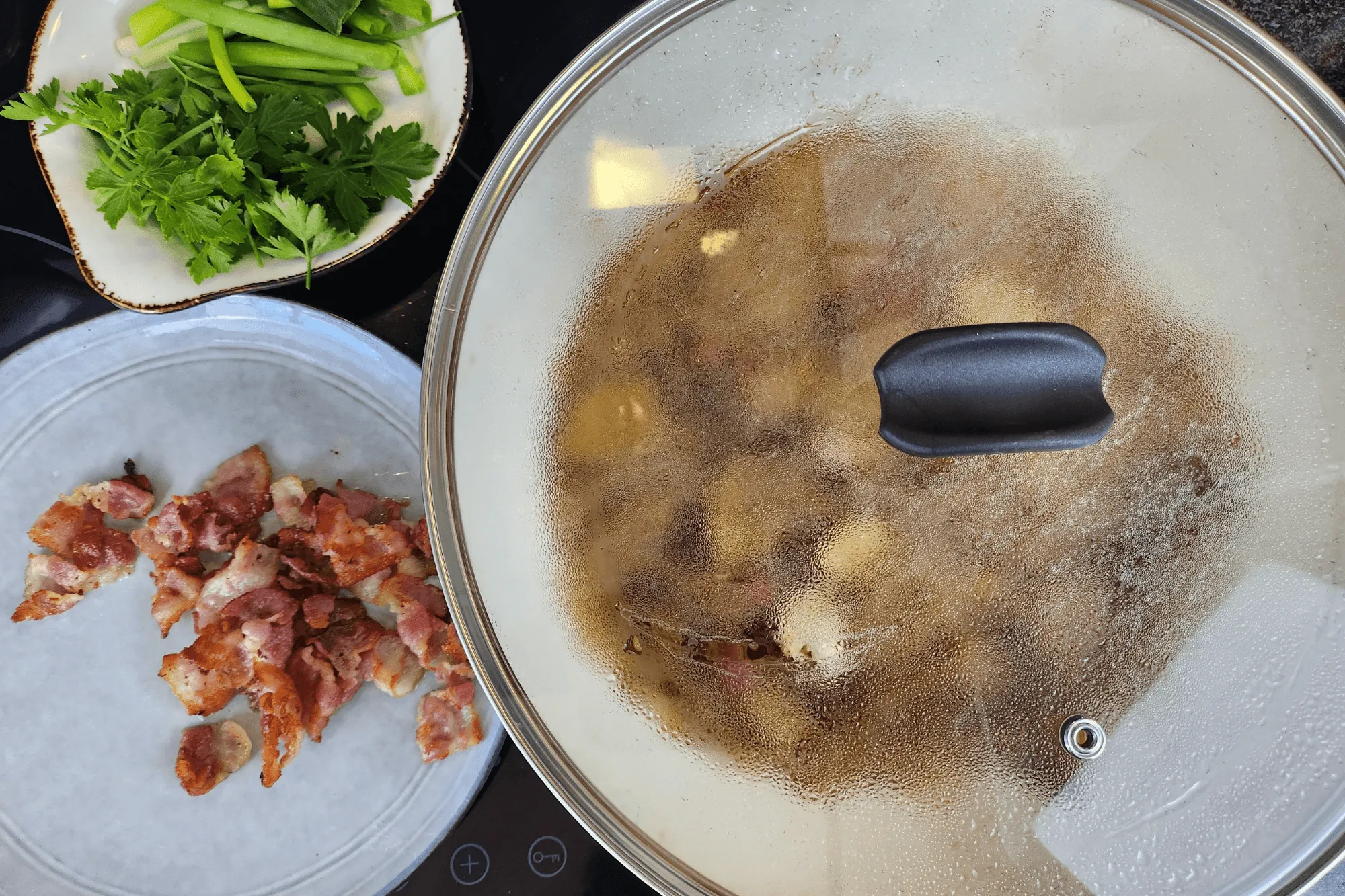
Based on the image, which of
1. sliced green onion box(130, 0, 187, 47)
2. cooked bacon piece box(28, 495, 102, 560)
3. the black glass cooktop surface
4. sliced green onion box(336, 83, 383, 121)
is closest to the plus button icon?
the black glass cooktop surface

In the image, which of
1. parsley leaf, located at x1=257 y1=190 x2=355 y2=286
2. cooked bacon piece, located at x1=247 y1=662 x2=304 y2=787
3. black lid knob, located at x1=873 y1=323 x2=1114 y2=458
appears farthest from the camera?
cooked bacon piece, located at x1=247 y1=662 x2=304 y2=787

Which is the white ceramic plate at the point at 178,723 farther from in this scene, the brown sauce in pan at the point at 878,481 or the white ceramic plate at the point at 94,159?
the brown sauce in pan at the point at 878,481

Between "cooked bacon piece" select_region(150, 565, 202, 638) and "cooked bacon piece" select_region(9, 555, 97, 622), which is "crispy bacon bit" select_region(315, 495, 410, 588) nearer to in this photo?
"cooked bacon piece" select_region(150, 565, 202, 638)

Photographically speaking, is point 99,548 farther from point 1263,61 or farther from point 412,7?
point 1263,61

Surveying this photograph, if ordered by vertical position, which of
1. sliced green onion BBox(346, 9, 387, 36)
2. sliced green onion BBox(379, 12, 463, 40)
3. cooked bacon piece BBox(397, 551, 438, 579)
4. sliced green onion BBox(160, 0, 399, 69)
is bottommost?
cooked bacon piece BBox(397, 551, 438, 579)

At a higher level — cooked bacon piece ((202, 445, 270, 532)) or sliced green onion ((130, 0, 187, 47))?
sliced green onion ((130, 0, 187, 47))
